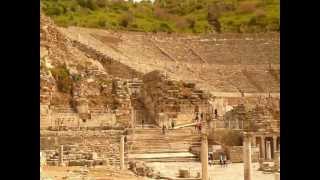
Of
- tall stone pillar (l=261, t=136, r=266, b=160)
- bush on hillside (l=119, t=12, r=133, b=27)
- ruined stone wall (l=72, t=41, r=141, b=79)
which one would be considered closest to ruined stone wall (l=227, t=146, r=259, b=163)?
tall stone pillar (l=261, t=136, r=266, b=160)

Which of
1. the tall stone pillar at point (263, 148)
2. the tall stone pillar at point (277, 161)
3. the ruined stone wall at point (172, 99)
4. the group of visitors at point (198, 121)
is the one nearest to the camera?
the tall stone pillar at point (277, 161)

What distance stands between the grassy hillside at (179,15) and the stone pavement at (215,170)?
27.7 ft

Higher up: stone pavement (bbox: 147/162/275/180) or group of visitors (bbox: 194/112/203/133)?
group of visitors (bbox: 194/112/203/133)

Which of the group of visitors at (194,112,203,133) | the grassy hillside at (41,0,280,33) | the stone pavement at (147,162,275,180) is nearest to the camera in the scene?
the stone pavement at (147,162,275,180)

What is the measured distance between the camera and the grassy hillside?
22359 millimetres

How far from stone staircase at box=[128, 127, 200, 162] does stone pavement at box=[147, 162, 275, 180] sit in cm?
42

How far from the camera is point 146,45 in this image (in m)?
22.9

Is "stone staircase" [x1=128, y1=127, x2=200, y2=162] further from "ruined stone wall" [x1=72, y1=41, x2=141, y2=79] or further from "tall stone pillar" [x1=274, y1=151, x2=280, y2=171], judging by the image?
"ruined stone wall" [x1=72, y1=41, x2=141, y2=79]

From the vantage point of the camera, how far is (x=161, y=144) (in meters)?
16.7

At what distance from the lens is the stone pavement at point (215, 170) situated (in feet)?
45.4

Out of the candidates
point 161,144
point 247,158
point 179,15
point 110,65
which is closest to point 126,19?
point 179,15

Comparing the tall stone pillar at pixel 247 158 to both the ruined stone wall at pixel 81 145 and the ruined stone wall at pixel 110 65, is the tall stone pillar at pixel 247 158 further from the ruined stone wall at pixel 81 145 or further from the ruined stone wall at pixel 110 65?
the ruined stone wall at pixel 110 65

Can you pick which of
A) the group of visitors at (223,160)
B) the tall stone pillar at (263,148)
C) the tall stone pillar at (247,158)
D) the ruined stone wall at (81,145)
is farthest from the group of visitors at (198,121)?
the tall stone pillar at (247,158)
